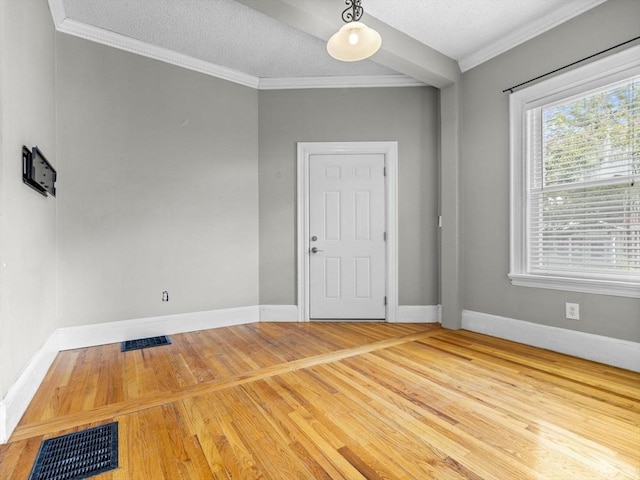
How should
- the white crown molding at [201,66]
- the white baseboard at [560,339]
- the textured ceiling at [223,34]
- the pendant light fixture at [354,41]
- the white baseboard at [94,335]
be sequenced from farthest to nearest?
the white crown molding at [201,66] < the textured ceiling at [223,34] < the white baseboard at [560,339] < the pendant light fixture at [354,41] < the white baseboard at [94,335]

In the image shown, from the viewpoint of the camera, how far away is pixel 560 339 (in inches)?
110

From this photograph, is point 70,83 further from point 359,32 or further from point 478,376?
point 478,376

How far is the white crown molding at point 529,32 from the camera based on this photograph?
8.66 feet

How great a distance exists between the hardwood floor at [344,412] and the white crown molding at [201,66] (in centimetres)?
282

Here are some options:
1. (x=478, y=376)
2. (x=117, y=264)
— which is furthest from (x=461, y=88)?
(x=117, y=264)

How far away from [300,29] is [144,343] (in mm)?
3059

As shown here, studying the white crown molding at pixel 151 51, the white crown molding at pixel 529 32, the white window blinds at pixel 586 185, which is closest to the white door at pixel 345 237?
the white crown molding at pixel 151 51

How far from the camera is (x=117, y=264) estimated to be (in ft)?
10.3

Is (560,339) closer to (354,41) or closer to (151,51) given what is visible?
(354,41)

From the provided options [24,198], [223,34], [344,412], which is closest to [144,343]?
[24,198]

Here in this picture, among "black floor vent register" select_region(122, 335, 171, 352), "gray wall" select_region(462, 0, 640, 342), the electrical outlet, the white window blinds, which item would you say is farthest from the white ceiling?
"black floor vent register" select_region(122, 335, 171, 352)

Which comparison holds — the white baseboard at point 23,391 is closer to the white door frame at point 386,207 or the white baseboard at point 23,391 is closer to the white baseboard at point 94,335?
the white baseboard at point 94,335

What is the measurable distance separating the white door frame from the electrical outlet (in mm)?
1622

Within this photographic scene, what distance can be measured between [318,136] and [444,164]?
1475 millimetres
